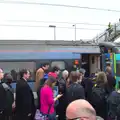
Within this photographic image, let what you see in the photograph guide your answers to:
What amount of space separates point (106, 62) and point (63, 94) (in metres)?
7.72

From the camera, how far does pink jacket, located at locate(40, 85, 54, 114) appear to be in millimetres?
6547

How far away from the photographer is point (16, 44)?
47.5ft

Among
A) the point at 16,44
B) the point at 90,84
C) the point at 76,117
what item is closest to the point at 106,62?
the point at 16,44

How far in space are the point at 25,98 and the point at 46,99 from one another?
1.51 ft

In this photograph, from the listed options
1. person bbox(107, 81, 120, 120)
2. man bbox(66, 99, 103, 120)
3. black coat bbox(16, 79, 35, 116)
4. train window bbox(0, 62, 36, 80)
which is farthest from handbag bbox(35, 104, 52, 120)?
train window bbox(0, 62, 36, 80)

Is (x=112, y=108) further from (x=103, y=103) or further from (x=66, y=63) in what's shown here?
(x=66, y=63)

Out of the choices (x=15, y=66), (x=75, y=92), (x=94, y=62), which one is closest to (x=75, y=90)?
(x=75, y=92)

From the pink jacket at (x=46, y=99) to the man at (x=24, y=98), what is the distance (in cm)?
22

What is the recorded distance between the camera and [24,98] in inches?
266

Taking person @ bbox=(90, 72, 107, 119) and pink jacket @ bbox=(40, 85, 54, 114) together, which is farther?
person @ bbox=(90, 72, 107, 119)

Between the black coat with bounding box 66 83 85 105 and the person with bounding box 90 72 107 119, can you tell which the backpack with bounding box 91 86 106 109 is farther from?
the black coat with bounding box 66 83 85 105

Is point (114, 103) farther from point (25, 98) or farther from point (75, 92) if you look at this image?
point (25, 98)

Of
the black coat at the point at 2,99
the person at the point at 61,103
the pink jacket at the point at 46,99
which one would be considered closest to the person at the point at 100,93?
the person at the point at 61,103

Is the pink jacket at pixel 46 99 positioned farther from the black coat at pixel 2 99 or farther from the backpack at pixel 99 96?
the backpack at pixel 99 96
